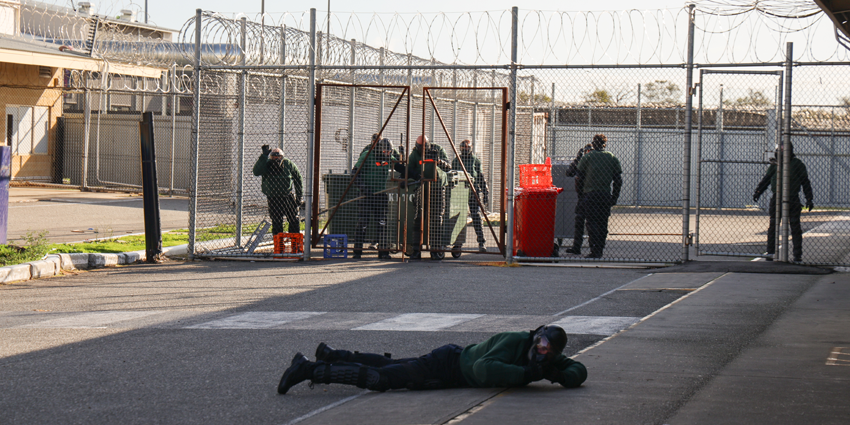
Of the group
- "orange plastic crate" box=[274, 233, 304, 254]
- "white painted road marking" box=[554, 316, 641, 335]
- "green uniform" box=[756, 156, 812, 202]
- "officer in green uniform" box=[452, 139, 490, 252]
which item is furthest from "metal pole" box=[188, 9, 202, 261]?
"green uniform" box=[756, 156, 812, 202]

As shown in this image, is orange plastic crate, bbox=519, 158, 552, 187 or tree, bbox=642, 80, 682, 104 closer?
orange plastic crate, bbox=519, 158, 552, 187

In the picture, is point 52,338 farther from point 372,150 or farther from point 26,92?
point 26,92

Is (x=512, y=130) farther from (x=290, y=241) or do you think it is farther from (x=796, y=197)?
(x=796, y=197)

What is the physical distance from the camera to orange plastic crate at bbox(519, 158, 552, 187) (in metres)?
13.2

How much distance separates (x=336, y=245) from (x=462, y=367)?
806cm

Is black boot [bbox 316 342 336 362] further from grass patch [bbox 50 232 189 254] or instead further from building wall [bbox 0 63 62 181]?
building wall [bbox 0 63 62 181]

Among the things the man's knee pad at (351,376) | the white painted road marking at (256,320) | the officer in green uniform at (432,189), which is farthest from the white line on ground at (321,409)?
the officer in green uniform at (432,189)

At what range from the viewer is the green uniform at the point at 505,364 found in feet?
16.6

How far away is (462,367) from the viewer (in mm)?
5301

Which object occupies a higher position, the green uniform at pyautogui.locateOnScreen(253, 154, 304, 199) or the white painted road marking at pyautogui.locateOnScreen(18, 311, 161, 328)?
the green uniform at pyautogui.locateOnScreen(253, 154, 304, 199)

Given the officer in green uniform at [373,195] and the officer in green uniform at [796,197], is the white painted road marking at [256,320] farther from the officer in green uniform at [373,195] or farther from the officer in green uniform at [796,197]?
the officer in green uniform at [796,197]

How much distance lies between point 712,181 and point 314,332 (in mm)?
20754

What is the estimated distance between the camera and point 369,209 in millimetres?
13469

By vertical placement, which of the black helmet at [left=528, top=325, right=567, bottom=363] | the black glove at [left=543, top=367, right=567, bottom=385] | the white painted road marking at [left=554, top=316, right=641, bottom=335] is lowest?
the white painted road marking at [left=554, top=316, right=641, bottom=335]
